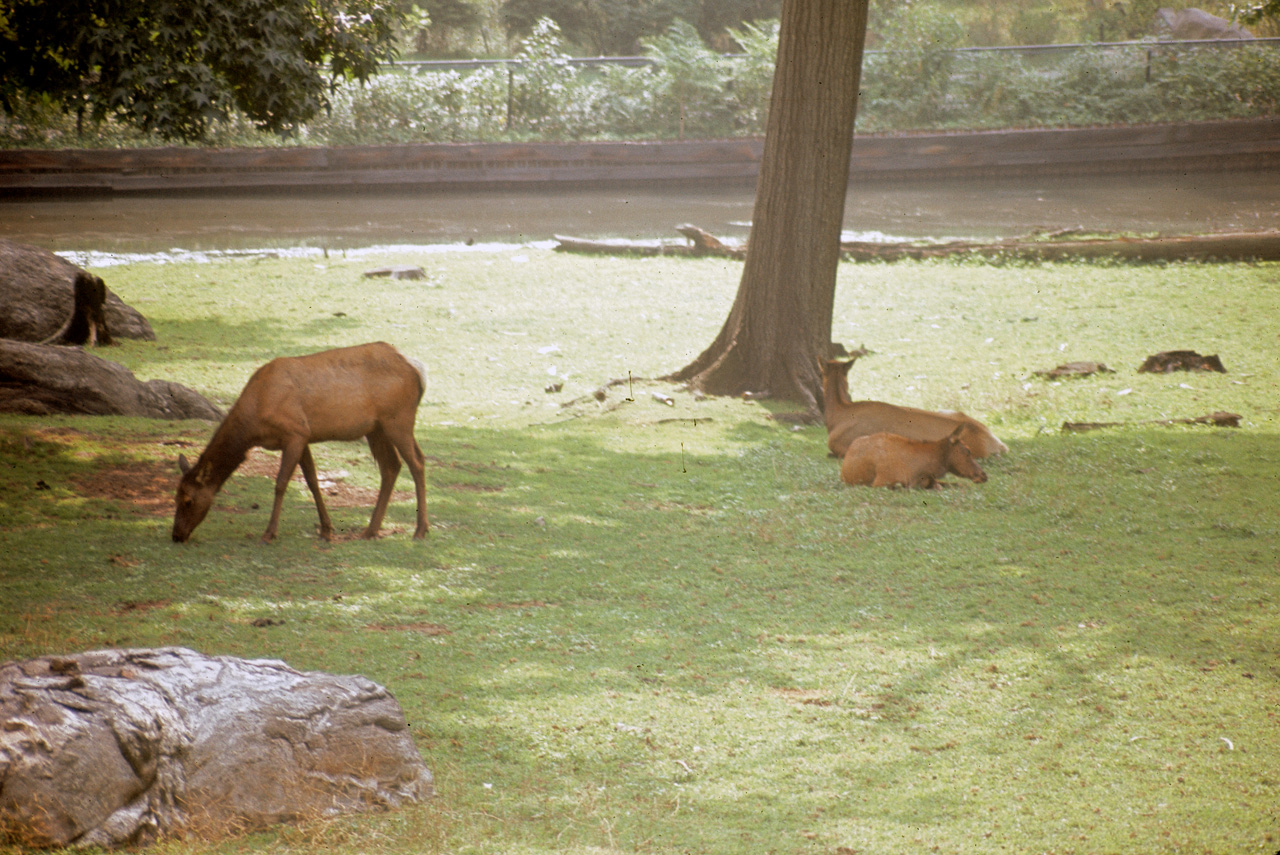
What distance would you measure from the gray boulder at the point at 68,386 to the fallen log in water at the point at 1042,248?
12432 mm

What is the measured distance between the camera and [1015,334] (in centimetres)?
1462

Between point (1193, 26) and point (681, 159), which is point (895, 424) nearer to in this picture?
point (681, 159)

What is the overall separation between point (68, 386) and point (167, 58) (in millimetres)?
2793

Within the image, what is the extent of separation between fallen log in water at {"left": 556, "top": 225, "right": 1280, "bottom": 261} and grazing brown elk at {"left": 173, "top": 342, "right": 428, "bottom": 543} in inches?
552

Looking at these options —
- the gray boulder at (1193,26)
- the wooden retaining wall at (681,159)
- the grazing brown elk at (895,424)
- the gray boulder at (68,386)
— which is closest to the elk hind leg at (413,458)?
the gray boulder at (68,386)

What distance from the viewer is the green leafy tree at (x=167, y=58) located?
815cm

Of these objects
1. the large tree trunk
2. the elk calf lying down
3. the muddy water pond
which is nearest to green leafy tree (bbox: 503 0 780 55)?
the muddy water pond

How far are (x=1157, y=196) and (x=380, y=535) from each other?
25.7m

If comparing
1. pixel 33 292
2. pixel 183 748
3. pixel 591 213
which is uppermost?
pixel 591 213

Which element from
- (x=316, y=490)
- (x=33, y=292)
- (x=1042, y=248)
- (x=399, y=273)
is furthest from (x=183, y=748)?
(x=1042, y=248)

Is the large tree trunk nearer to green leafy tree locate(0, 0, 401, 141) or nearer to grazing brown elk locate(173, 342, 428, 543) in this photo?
green leafy tree locate(0, 0, 401, 141)

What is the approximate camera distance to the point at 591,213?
2750 cm

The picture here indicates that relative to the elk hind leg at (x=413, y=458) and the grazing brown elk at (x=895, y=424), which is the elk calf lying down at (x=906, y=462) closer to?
the grazing brown elk at (x=895, y=424)

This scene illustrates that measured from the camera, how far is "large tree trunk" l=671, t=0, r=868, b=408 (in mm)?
11594
